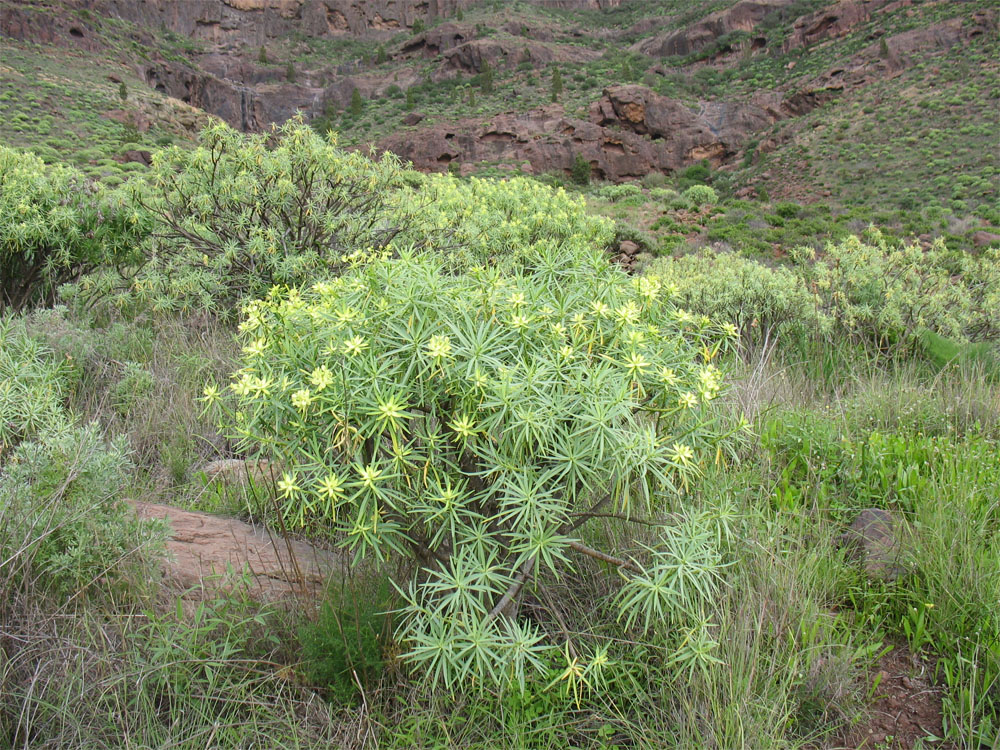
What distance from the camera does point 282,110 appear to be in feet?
216

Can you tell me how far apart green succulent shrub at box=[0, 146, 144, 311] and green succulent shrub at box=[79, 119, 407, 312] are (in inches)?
8.1

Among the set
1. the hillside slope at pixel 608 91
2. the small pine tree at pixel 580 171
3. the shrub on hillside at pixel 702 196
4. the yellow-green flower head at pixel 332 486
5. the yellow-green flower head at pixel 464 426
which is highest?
the hillside slope at pixel 608 91

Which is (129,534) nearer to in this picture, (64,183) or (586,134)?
(64,183)

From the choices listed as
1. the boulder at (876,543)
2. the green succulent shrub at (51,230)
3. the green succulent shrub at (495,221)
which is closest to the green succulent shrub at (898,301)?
the green succulent shrub at (495,221)

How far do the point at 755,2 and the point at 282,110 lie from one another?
4771 cm

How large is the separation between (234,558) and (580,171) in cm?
3845

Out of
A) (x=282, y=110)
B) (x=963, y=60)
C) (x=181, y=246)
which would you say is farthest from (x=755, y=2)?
(x=181, y=246)

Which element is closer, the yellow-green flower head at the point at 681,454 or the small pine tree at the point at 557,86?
the yellow-green flower head at the point at 681,454

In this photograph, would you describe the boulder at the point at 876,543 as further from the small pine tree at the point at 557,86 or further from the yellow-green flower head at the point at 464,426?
the small pine tree at the point at 557,86

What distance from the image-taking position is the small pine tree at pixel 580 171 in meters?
38.1

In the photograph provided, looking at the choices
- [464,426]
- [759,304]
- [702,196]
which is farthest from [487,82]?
[464,426]

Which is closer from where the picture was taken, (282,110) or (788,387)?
(788,387)

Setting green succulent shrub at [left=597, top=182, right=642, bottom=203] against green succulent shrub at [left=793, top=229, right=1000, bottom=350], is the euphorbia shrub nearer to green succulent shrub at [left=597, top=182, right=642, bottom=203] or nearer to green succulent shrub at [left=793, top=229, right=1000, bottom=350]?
green succulent shrub at [left=793, top=229, right=1000, bottom=350]

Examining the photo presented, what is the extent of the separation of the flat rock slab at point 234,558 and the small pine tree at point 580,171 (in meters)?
37.8
